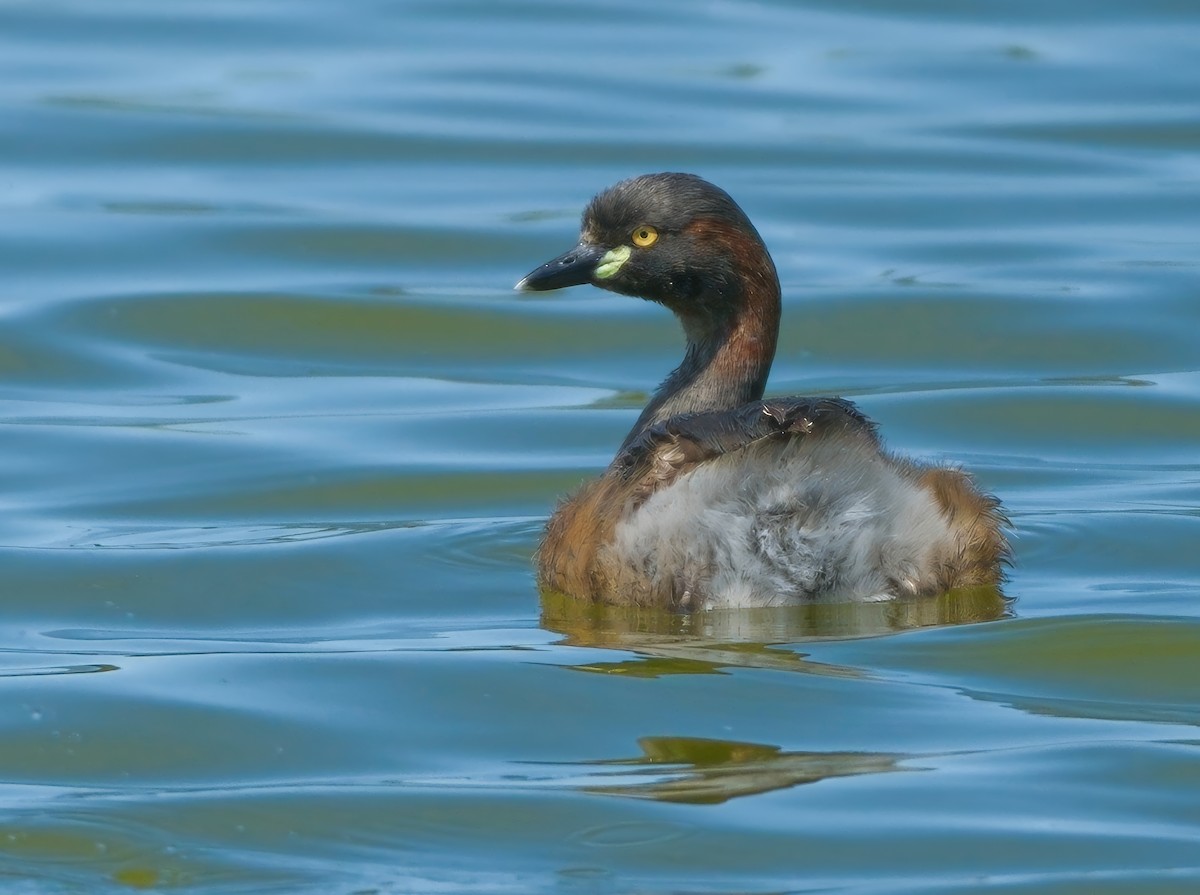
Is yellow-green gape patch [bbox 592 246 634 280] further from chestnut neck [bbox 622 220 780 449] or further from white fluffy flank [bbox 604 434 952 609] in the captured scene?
white fluffy flank [bbox 604 434 952 609]

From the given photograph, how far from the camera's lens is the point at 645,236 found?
733 centimetres

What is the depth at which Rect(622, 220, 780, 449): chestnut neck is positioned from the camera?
723 cm

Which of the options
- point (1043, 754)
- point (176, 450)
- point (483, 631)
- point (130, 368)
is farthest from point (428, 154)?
point (1043, 754)

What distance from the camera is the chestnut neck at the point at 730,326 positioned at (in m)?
7.23

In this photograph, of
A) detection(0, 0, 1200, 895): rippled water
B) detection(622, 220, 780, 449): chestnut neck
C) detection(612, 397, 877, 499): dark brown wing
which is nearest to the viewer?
detection(0, 0, 1200, 895): rippled water

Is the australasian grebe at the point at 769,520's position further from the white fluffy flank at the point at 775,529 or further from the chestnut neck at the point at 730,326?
the chestnut neck at the point at 730,326

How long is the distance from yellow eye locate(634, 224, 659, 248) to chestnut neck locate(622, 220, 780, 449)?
0.13 meters

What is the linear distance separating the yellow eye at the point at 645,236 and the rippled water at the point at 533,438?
3.36ft

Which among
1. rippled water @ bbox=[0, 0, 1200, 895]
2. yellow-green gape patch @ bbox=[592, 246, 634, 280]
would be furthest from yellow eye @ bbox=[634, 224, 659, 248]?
rippled water @ bbox=[0, 0, 1200, 895]

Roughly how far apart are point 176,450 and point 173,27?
8237 millimetres

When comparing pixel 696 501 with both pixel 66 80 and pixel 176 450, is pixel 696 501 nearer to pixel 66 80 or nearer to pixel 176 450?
pixel 176 450

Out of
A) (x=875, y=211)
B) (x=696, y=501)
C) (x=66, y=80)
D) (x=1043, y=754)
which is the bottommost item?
(x=1043, y=754)

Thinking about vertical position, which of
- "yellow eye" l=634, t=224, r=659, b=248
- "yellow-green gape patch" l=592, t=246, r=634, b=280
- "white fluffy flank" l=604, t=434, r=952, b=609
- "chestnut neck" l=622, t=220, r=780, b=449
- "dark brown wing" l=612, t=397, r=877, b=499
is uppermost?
"yellow eye" l=634, t=224, r=659, b=248

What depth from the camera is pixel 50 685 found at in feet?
19.8
